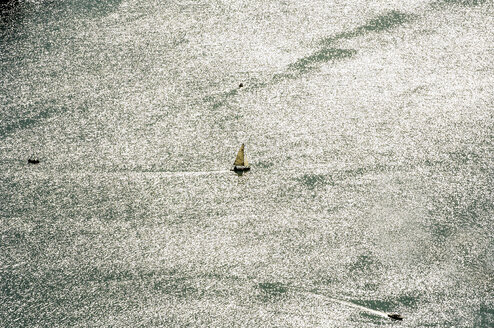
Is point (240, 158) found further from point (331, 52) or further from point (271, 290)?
point (331, 52)

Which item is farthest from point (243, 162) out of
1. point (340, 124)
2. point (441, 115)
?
point (441, 115)

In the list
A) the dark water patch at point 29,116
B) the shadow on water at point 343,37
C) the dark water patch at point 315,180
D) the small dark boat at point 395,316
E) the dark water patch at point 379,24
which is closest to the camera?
the small dark boat at point 395,316

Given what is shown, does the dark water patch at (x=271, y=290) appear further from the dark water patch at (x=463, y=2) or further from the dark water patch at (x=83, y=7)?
the dark water patch at (x=463, y=2)

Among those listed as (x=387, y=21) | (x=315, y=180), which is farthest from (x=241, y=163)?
(x=387, y=21)

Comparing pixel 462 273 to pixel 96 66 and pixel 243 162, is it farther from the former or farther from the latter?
pixel 96 66

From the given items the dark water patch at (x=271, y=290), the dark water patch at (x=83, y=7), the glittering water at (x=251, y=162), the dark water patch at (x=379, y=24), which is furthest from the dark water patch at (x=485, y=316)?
the dark water patch at (x=83, y=7)

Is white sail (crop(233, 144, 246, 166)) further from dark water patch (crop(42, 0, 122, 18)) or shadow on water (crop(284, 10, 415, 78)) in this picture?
dark water patch (crop(42, 0, 122, 18))

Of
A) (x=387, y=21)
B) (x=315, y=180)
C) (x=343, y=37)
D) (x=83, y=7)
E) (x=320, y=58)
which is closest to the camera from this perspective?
(x=315, y=180)
